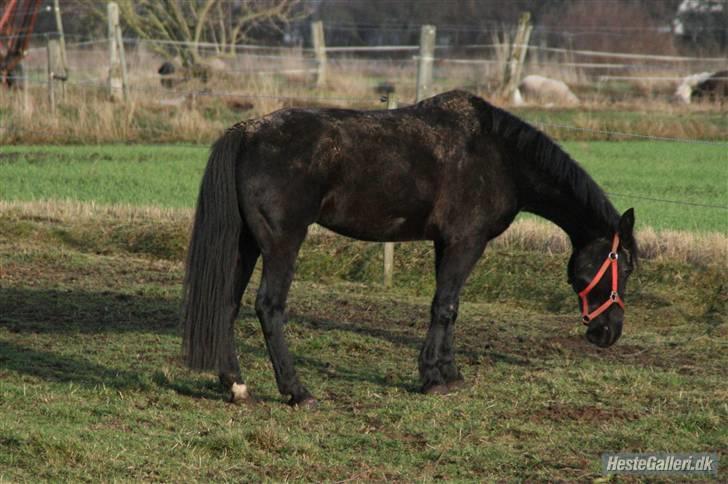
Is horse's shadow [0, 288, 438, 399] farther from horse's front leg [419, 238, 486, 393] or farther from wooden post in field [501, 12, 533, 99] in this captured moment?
wooden post in field [501, 12, 533, 99]

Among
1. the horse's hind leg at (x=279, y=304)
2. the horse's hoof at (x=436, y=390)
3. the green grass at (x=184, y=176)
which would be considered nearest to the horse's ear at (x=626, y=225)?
the horse's hoof at (x=436, y=390)

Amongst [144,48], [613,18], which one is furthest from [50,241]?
[613,18]

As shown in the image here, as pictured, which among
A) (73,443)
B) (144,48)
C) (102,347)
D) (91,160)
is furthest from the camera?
(144,48)

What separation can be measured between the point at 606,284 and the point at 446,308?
1.04m

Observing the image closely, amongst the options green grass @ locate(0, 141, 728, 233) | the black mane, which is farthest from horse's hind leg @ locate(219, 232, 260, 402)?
green grass @ locate(0, 141, 728, 233)

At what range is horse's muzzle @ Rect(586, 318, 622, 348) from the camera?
724 cm

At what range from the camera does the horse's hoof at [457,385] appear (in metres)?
7.14

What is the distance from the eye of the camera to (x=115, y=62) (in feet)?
74.7

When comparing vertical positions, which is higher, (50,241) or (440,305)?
(440,305)

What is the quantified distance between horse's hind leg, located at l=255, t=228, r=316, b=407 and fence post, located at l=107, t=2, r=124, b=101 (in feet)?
53.5

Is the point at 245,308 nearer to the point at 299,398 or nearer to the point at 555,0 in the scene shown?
the point at 299,398

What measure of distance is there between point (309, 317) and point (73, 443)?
392 cm

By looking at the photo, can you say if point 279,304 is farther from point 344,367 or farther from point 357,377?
point 344,367

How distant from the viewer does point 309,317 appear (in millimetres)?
9312
